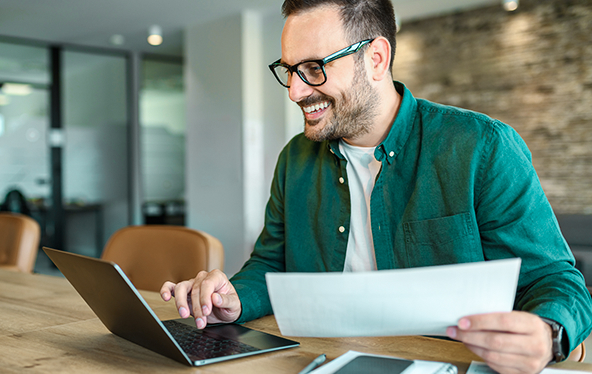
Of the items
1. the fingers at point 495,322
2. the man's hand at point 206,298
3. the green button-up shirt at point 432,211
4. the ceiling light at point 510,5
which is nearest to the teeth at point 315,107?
the green button-up shirt at point 432,211

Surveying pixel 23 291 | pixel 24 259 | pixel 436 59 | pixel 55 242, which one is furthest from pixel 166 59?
pixel 23 291

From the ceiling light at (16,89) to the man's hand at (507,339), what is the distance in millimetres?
5960

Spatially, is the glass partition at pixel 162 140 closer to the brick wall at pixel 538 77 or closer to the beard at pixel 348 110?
the brick wall at pixel 538 77

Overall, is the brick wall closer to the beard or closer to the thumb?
the beard

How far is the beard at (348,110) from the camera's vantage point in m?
1.18

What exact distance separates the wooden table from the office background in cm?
310

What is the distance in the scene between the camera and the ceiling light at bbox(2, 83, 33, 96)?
549cm

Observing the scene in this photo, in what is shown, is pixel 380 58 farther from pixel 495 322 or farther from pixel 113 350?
pixel 113 350

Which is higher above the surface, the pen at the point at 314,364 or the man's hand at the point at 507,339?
the man's hand at the point at 507,339

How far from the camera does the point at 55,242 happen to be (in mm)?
5938

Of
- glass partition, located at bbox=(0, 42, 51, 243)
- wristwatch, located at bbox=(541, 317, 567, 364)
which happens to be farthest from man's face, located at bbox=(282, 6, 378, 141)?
glass partition, located at bbox=(0, 42, 51, 243)

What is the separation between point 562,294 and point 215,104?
4.72 meters

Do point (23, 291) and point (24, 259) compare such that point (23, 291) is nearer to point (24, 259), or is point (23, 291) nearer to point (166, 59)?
point (24, 259)

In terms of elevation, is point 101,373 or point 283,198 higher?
point 283,198
